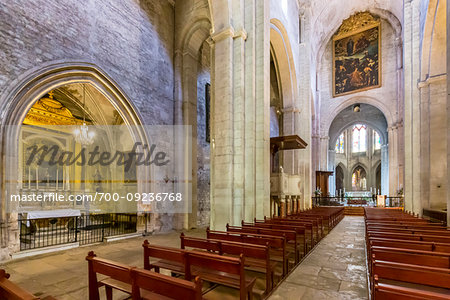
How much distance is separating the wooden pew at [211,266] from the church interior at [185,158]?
0.03 metres

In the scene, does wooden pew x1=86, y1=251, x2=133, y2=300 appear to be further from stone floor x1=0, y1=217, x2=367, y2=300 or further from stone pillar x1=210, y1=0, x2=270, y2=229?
stone pillar x1=210, y1=0, x2=270, y2=229

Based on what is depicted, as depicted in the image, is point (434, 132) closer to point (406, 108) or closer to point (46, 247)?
point (406, 108)

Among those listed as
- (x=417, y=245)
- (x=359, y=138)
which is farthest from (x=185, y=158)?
(x=359, y=138)

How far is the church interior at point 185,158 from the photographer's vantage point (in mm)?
3816

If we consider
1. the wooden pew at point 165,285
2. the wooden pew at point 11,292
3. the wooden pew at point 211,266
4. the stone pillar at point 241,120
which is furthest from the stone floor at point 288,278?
the stone pillar at point 241,120

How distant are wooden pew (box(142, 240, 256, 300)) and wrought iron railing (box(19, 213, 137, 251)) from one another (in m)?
5.16

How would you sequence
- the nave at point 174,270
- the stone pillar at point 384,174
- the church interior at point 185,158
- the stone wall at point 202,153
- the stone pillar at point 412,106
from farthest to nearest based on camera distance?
the stone pillar at point 384,174
the stone wall at point 202,153
the stone pillar at point 412,106
the church interior at point 185,158
the nave at point 174,270

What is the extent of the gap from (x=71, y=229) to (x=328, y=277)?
9.24 metres

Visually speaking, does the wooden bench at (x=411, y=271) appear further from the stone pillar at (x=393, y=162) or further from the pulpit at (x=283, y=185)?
the stone pillar at (x=393, y=162)

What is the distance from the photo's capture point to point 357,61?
74.6ft

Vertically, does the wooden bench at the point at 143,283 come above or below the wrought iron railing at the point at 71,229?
above

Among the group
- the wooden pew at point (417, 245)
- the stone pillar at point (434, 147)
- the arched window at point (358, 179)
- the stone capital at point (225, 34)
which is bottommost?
the arched window at point (358, 179)

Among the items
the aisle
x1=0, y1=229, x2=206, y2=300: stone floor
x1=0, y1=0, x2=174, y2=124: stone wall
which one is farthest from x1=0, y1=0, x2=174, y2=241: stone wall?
the aisle

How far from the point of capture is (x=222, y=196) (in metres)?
7.50
